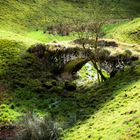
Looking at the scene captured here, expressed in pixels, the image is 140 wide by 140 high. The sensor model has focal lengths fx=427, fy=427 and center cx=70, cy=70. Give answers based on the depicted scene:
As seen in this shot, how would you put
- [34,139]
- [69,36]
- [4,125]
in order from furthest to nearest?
1. [69,36]
2. [4,125]
3. [34,139]

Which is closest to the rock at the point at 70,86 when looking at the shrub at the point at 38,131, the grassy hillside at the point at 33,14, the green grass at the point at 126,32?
the shrub at the point at 38,131

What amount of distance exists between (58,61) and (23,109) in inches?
679

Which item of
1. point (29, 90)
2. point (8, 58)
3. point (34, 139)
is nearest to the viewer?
point (34, 139)

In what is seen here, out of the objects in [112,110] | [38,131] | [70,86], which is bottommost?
[38,131]

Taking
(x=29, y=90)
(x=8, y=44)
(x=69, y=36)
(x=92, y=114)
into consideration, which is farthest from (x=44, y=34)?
(x=92, y=114)

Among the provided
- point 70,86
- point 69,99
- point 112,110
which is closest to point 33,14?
point 70,86

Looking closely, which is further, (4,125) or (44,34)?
(44,34)

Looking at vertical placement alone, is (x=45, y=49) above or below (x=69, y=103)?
above

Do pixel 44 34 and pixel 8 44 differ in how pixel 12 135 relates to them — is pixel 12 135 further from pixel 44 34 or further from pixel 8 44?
pixel 44 34

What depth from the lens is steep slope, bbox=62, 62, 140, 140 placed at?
117 feet

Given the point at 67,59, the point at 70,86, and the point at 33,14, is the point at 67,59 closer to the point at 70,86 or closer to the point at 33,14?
A: the point at 70,86

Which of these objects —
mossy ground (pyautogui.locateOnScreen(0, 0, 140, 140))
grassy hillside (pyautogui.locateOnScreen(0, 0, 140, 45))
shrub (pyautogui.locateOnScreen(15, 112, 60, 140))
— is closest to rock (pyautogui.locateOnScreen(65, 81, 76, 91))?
mossy ground (pyautogui.locateOnScreen(0, 0, 140, 140))

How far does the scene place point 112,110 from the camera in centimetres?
4619

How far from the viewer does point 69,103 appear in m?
53.5
